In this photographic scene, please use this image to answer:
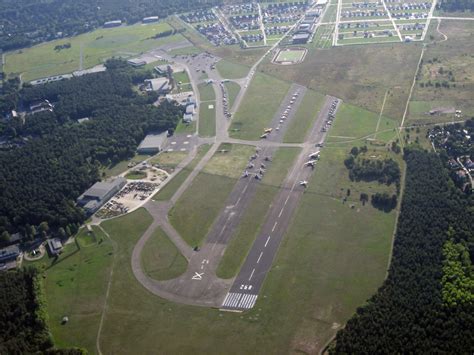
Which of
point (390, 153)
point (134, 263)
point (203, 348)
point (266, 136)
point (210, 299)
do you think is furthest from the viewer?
point (266, 136)

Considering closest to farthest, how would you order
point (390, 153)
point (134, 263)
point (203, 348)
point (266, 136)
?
point (203, 348)
point (134, 263)
point (390, 153)
point (266, 136)

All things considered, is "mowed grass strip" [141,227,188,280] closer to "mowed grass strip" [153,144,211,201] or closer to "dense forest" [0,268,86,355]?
"mowed grass strip" [153,144,211,201]

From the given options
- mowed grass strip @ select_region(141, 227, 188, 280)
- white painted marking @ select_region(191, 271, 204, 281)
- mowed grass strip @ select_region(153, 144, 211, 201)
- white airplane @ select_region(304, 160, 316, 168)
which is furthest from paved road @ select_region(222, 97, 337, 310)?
mowed grass strip @ select_region(153, 144, 211, 201)

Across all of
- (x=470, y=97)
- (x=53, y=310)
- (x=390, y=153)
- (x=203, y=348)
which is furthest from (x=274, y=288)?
(x=470, y=97)

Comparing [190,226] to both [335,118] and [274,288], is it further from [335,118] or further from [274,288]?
[335,118]

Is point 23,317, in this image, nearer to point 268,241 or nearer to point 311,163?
point 268,241

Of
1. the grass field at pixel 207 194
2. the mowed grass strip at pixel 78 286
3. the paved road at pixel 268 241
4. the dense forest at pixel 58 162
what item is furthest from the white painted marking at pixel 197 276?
the dense forest at pixel 58 162

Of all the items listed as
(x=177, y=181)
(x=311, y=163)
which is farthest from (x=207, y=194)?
(x=311, y=163)
